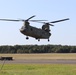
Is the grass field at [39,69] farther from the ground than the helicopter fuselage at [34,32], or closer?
closer

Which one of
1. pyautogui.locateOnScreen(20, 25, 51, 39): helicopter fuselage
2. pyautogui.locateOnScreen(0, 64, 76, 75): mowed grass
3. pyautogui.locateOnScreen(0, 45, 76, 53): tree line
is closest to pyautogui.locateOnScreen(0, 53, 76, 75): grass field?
pyautogui.locateOnScreen(0, 64, 76, 75): mowed grass

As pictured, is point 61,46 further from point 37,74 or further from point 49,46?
point 37,74

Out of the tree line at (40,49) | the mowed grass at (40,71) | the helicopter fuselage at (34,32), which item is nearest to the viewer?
the mowed grass at (40,71)

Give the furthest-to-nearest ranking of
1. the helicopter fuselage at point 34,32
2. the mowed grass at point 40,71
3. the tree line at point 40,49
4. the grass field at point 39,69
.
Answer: the tree line at point 40,49 → the helicopter fuselage at point 34,32 → the grass field at point 39,69 → the mowed grass at point 40,71

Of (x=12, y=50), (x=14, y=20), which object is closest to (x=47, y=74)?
(x=14, y=20)

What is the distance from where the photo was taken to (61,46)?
151250 mm

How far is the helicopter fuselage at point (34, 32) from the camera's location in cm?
6132

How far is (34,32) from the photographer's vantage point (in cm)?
6388

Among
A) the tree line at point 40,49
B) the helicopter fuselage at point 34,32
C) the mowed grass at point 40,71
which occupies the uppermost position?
the helicopter fuselage at point 34,32

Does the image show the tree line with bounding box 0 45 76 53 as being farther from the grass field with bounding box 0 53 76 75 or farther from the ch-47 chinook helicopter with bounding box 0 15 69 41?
the grass field with bounding box 0 53 76 75

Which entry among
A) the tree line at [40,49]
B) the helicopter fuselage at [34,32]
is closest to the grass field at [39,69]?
the helicopter fuselage at [34,32]

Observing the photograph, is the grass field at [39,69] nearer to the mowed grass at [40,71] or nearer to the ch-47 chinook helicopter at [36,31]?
the mowed grass at [40,71]

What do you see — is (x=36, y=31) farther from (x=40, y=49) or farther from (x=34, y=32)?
(x=40, y=49)

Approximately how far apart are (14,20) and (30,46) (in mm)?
97243
